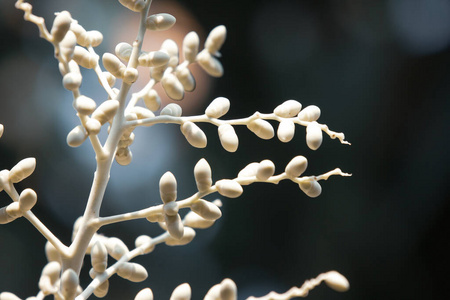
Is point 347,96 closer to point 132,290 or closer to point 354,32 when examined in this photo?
point 354,32

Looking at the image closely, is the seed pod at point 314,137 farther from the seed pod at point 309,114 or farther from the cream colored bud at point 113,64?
the cream colored bud at point 113,64

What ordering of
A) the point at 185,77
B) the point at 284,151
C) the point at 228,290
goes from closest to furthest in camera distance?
the point at 228,290
the point at 185,77
the point at 284,151

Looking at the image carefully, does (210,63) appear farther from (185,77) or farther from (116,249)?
(116,249)

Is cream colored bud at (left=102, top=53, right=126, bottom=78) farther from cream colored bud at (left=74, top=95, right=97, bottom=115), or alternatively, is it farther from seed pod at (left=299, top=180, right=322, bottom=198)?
seed pod at (left=299, top=180, right=322, bottom=198)

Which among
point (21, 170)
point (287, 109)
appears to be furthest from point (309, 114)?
point (21, 170)

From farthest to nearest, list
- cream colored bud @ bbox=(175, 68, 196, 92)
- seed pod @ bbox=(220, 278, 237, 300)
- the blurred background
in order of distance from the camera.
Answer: the blurred background, cream colored bud @ bbox=(175, 68, 196, 92), seed pod @ bbox=(220, 278, 237, 300)

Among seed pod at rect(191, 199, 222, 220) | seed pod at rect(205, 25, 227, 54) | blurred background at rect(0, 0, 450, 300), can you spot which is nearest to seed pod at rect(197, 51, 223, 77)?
seed pod at rect(205, 25, 227, 54)
